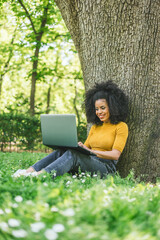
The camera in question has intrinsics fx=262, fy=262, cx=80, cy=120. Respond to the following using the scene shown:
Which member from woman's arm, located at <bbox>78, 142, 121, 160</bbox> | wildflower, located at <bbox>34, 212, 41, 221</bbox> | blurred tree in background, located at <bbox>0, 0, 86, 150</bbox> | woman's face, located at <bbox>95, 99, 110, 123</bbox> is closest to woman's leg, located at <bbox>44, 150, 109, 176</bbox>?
woman's arm, located at <bbox>78, 142, 121, 160</bbox>

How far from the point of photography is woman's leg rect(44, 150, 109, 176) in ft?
11.4

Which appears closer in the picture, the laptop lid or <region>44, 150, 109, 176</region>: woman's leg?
<region>44, 150, 109, 176</region>: woman's leg

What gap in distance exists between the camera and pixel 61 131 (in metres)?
3.71

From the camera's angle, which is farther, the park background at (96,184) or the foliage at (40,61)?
the foliage at (40,61)

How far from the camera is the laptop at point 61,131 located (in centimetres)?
358

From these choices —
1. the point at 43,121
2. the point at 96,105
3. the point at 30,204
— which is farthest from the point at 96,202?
the point at 96,105

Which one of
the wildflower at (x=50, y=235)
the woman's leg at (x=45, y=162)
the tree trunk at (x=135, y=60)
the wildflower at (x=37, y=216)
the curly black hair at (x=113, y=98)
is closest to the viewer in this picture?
the wildflower at (x=50, y=235)

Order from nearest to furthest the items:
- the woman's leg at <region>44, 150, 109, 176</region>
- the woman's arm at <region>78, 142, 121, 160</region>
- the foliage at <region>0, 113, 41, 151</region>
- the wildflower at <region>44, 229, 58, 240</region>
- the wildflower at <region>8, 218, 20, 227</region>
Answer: the wildflower at <region>44, 229, 58, 240</region> → the wildflower at <region>8, 218, 20, 227</region> → the woman's leg at <region>44, 150, 109, 176</region> → the woman's arm at <region>78, 142, 121, 160</region> → the foliage at <region>0, 113, 41, 151</region>

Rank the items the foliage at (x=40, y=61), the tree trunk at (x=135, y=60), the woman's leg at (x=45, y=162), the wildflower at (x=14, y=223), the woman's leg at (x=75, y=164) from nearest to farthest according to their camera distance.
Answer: the wildflower at (x=14, y=223), the woman's leg at (x=75, y=164), the woman's leg at (x=45, y=162), the tree trunk at (x=135, y=60), the foliage at (x=40, y=61)

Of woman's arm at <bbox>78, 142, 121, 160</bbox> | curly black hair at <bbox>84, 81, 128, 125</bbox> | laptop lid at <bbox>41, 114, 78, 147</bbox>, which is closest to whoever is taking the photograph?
laptop lid at <bbox>41, 114, 78, 147</bbox>

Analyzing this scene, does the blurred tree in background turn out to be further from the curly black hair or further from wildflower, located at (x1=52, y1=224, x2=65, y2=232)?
wildflower, located at (x1=52, y1=224, x2=65, y2=232)

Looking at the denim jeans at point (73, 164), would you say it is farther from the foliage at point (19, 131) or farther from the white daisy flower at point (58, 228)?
the foliage at point (19, 131)

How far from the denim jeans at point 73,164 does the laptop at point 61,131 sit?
0.11 meters

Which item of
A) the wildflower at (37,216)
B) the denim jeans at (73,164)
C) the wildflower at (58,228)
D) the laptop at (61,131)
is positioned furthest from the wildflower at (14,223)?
the laptop at (61,131)
